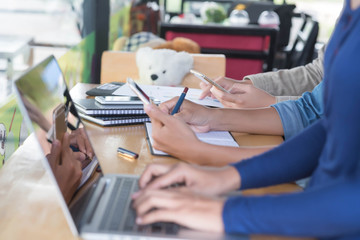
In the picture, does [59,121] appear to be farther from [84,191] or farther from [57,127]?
[84,191]

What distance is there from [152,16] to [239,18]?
92 centimetres

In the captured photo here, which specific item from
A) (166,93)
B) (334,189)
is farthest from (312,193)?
(166,93)

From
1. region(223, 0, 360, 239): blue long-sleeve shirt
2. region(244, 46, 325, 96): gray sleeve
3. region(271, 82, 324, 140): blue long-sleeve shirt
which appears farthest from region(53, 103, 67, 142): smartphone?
region(244, 46, 325, 96): gray sleeve

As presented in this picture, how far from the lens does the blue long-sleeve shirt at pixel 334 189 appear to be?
630 millimetres

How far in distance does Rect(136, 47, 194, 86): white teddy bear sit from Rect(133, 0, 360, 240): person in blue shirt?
3.66 feet

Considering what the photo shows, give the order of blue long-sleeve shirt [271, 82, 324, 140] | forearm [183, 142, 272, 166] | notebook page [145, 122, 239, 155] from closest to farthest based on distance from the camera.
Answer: forearm [183, 142, 272, 166], notebook page [145, 122, 239, 155], blue long-sleeve shirt [271, 82, 324, 140]

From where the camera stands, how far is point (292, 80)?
1764mm

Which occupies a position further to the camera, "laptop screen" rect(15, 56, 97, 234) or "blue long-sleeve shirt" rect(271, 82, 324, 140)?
"blue long-sleeve shirt" rect(271, 82, 324, 140)

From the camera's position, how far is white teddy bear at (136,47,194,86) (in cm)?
188

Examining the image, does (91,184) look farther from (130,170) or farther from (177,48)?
(177,48)

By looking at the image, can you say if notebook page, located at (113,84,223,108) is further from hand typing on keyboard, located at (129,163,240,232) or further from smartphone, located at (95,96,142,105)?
hand typing on keyboard, located at (129,163,240,232)

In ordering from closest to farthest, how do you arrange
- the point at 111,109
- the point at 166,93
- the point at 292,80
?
the point at 111,109
the point at 166,93
the point at 292,80

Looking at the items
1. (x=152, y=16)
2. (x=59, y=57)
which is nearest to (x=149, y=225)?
(x=59, y=57)

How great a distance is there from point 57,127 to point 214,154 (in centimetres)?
33
